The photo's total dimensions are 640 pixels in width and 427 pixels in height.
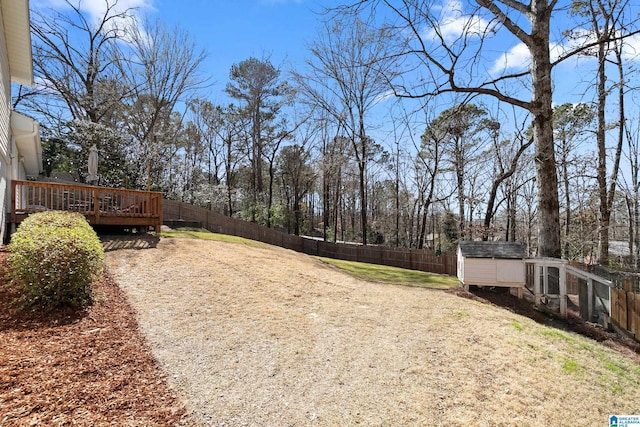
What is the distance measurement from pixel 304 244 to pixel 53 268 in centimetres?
1527

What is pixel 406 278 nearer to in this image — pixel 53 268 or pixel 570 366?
pixel 570 366

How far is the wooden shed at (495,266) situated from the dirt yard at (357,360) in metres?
0.96

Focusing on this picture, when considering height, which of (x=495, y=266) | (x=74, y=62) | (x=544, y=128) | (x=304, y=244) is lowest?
(x=304, y=244)

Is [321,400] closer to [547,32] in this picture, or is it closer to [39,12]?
[547,32]

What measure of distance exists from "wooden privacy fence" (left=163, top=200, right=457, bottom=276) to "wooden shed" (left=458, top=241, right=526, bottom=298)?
18.9 ft

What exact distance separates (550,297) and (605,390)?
4049 mm

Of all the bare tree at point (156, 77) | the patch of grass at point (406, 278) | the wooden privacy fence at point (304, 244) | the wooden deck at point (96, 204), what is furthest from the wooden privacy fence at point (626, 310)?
the bare tree at point (156, 77)

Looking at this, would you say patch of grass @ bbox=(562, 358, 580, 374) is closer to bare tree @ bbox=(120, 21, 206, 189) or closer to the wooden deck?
A: the wooden deck

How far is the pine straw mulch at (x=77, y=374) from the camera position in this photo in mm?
2162

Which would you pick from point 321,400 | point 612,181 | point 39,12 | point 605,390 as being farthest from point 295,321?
point 39,12

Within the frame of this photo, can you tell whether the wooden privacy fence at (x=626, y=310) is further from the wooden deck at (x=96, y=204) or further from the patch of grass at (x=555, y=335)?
the wooden deck at (x=96, y=204)

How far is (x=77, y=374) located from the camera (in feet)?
8.56

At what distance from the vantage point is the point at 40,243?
3.78 metres

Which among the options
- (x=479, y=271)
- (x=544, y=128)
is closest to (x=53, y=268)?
(x=479, y=271)
